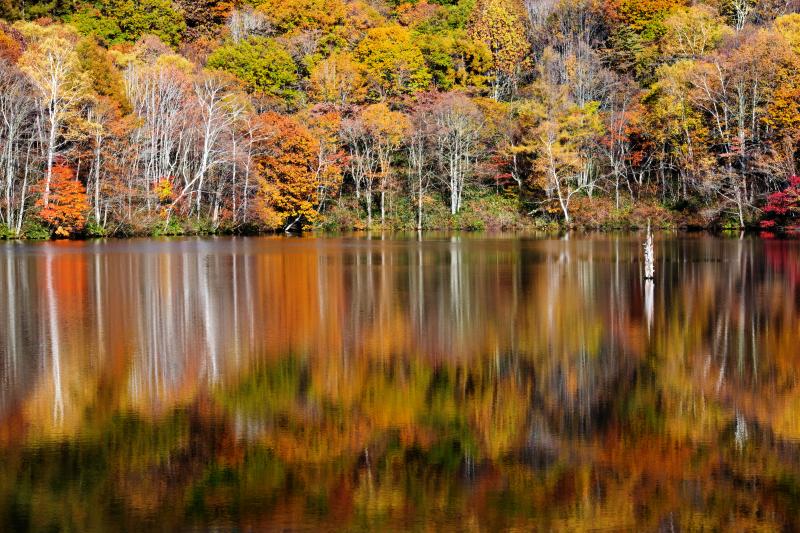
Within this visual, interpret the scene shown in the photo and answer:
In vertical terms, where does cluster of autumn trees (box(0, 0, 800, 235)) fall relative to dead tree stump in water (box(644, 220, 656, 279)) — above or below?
above

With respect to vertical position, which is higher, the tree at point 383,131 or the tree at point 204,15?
the tree at point 204,15

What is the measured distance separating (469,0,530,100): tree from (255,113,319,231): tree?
73.5ft

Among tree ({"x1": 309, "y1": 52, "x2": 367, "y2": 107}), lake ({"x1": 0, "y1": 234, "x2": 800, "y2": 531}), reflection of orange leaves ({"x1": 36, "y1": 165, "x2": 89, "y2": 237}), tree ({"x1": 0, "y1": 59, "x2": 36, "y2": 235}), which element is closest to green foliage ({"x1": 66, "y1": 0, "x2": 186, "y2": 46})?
tree ({"x1": 309, "y1": 52, "x2": 367, "y2": 107})

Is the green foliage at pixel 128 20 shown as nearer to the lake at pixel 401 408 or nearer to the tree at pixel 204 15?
the tree at pixel 204 15

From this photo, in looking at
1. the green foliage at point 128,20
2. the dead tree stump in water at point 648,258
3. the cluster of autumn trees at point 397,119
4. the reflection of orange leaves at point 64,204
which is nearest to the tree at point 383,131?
the cluster of autumn trees at point 397,119

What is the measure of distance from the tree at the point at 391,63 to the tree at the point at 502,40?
7148 millimetres

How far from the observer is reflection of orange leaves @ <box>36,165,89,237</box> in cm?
5406

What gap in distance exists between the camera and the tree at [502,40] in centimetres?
8369

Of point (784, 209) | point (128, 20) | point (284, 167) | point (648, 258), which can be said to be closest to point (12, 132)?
point (284, 167)

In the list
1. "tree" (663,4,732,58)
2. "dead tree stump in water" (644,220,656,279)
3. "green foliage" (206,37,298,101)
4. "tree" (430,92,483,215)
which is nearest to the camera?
"dead tree stump in water" (644,220,656,279)

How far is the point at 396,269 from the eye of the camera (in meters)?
32.5

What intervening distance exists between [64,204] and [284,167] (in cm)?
1659

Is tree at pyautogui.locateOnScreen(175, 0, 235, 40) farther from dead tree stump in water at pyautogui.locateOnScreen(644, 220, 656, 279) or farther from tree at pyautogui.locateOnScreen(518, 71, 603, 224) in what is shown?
dead tree stump in water at pyautogui.locateOnScreen(644, 220, 656, 279)

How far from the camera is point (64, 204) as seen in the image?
54656 millimetres
